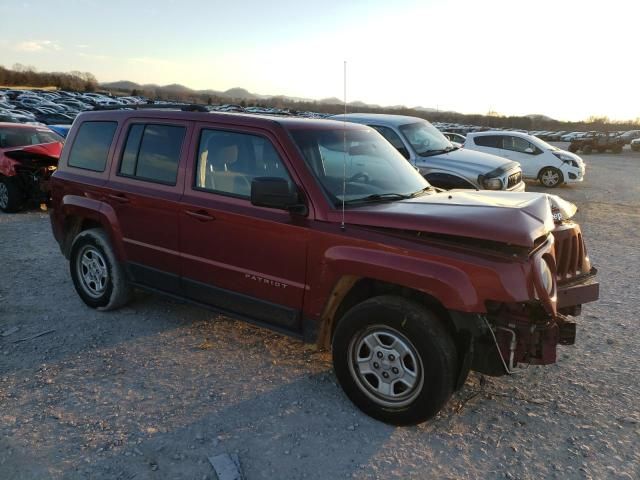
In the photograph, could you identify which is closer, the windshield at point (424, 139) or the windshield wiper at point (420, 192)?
the windshield wiper at point (420, 192)

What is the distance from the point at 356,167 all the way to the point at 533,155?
1434 cm

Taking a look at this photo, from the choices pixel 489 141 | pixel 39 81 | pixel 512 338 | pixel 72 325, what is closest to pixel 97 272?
pixel 72 325

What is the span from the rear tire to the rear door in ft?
20.8

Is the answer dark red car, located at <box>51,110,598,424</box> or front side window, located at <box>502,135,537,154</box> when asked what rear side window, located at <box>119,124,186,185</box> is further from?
front side window, located at <box>502,135,537,154</box>

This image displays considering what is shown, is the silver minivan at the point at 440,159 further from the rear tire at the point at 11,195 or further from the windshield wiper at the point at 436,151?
the rear tire at the point at 11,195

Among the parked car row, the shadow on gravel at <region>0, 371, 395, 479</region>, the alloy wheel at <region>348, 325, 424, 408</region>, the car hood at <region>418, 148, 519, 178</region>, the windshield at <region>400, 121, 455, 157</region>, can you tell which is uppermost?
the parked car row

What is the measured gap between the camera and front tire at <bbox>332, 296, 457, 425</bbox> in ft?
10.2

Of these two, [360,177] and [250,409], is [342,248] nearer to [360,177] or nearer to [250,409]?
[360,177]

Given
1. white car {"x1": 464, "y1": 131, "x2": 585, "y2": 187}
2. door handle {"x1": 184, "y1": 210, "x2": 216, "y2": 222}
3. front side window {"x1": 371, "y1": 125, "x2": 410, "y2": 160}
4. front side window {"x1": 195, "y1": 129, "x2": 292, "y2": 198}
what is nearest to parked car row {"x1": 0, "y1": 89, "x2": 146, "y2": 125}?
front side window {"x1": 371, "y1": 125, "x2": 410, "y2": 160}

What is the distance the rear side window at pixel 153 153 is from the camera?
434 cm

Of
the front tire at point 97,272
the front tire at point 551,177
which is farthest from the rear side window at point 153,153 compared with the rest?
the front tire at point 551,177

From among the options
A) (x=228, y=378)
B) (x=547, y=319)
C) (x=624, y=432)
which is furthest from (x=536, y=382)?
(x=228, y=378)

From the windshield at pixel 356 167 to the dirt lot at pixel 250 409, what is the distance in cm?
144

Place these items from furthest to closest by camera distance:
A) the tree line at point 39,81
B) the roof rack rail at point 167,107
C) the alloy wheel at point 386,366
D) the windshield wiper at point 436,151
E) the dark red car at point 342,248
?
the tree line at point 39,81 < the windshield wiper at point 436,151 < the roof rack rail at point 167,107 < the alloy wheel at point 386,366 < the dark red car at point 342,248
